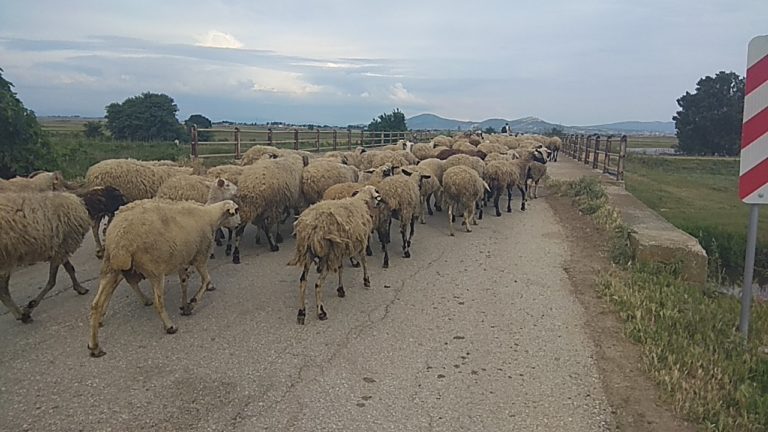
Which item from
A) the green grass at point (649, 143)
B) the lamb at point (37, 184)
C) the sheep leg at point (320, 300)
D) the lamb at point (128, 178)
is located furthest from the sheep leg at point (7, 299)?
the green grass at point (649, 143)

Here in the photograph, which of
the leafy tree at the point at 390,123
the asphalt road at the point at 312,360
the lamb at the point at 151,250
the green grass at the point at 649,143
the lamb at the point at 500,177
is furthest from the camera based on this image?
the green grass at the point at 649,143

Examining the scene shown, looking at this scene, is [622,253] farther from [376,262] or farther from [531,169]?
[531,169]

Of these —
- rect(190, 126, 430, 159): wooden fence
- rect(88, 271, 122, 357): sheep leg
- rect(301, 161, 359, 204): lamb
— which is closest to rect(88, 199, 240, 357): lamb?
rect(88, 271, 122, 357): sheep leg

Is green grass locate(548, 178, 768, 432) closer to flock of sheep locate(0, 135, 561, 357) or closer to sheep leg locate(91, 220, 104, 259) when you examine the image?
flock of sheep locate(0, 135, 561, 357)

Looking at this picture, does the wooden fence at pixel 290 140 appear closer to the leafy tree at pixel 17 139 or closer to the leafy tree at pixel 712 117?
A: the leafy tree at pixel 17 139

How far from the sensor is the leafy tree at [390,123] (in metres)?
43.8

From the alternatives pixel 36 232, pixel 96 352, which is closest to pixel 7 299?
pixel 36 232

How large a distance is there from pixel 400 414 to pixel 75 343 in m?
3.46

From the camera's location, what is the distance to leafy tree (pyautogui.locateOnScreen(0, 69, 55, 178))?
1127 centimetres

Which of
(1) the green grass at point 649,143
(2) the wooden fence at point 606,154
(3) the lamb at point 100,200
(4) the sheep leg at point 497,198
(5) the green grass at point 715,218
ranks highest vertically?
(1) the green grass at point 649,143

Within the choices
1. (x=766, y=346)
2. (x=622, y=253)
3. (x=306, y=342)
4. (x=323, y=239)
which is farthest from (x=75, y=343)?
(x=622, y=253)

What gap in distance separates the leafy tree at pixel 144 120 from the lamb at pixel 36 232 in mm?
41439

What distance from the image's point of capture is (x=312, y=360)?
5.03 meters

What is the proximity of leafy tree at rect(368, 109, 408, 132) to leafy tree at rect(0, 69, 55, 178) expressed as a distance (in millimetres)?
32038
